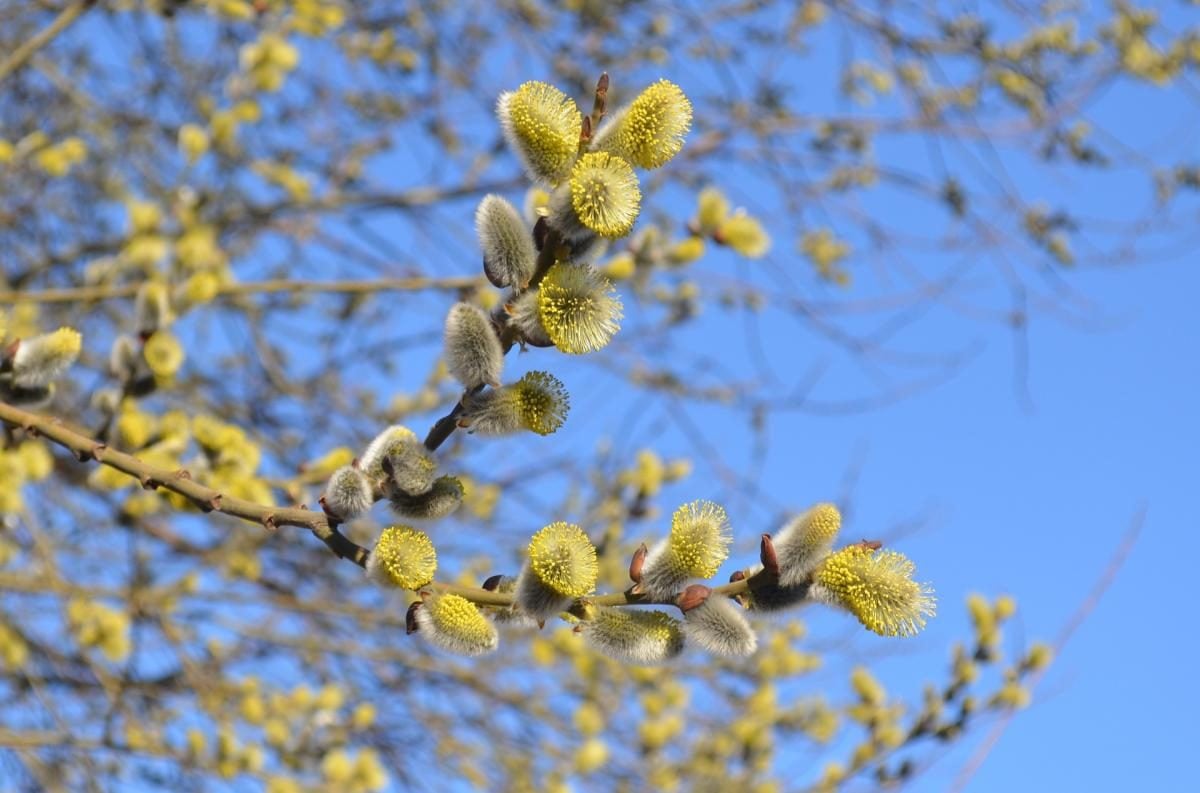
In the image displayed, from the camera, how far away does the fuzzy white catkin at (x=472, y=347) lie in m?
1.24

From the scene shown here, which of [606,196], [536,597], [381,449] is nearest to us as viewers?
[606,196]

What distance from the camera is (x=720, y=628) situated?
4.07 ft

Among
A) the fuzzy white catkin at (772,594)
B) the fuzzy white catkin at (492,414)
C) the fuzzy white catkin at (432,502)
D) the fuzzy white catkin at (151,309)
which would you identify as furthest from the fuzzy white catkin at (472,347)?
the fuzzy white catkin at (151,309)

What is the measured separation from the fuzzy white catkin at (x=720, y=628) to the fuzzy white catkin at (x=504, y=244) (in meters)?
0.39

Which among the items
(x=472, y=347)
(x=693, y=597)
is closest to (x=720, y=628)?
(x=693, y=597)

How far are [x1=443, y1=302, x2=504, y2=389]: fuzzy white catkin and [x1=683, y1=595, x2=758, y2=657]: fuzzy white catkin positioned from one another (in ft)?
1.07

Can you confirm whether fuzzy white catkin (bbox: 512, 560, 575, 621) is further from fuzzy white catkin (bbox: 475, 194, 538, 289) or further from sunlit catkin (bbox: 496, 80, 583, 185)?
sunlit catkin (bbox: 496, 80, 583, 185)

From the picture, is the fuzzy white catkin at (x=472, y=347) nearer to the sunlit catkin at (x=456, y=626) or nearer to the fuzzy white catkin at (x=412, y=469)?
the fuzzy white catkin at (x=412, y=469)

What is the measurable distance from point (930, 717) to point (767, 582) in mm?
2135

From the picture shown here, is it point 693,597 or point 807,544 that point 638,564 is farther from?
point 807,544

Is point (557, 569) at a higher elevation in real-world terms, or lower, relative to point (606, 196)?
lower

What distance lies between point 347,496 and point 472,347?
0.22 meters

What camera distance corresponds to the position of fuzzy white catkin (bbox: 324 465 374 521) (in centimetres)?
129

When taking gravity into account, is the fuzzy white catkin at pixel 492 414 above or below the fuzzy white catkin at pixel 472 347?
below
